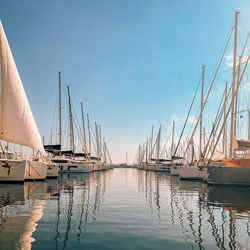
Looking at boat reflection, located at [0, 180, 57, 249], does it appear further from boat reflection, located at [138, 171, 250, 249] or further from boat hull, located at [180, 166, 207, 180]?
boat hull, located at [180, 166, 207, 180]

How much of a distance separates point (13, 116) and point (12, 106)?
80 cm

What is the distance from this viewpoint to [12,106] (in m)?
19.5

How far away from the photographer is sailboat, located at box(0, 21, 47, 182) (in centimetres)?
1927

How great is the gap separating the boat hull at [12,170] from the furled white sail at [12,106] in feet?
6.67

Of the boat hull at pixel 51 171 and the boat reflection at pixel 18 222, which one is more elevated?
the boat reflection at pixel 18 222

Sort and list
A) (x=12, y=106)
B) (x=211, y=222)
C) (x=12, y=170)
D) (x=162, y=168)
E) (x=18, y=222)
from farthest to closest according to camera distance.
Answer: (x=162, y=168) < (x=12, y=170) < (x=12, y=106) < (x=211, y=222) < (x=18, y=222)

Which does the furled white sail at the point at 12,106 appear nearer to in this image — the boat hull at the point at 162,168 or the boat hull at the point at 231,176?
the boat hull at the point at 231,176

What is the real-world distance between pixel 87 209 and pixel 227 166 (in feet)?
53.4

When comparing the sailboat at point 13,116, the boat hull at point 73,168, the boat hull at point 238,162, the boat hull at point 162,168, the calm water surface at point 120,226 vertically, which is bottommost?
the boat hull at point 162,168

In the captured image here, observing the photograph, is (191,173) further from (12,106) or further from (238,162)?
(12,106)

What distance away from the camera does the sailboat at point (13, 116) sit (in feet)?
63.2

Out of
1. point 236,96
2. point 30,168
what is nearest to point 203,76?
point 236,96

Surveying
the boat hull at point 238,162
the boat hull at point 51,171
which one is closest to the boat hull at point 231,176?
the boat hull at point 238,162

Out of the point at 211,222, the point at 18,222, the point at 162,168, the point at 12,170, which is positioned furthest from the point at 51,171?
the point at 162,168
